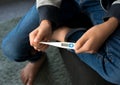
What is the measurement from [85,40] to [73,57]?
7.9 inches

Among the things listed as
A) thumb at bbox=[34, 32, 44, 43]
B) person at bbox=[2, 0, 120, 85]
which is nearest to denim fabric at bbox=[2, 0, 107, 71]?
person at bbox=[2, 0, 120, 85]

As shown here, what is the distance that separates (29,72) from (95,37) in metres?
0.47

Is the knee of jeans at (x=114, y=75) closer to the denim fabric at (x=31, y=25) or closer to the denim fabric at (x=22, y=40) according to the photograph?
the denim fabric at (x=31, y=25)

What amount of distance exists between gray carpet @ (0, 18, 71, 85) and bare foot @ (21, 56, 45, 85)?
3cm

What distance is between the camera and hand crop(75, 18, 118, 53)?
681 mm

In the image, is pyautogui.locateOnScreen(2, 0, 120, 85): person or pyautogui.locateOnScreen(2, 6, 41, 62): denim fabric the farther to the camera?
pyautogui.locateOnScreen(2, 6, 41, 62): denim fabric

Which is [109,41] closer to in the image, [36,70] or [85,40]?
[85,40]

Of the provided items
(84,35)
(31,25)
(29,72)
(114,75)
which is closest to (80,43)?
(84,35)

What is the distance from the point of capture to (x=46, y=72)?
1.13 m

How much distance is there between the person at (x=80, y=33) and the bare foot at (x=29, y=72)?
4.2 inches

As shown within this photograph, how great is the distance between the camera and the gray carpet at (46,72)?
3.58ft

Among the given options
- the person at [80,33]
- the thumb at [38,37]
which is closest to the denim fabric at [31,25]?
the person at [80,33]

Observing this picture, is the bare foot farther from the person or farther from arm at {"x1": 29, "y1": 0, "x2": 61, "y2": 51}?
arm at {"x1": 29, "y1": 0, "x2": 61, "y2": 51}

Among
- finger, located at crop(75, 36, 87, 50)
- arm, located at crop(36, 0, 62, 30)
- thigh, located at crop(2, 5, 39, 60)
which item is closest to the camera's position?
finger, located at crop(75, 36, 87, 50)
